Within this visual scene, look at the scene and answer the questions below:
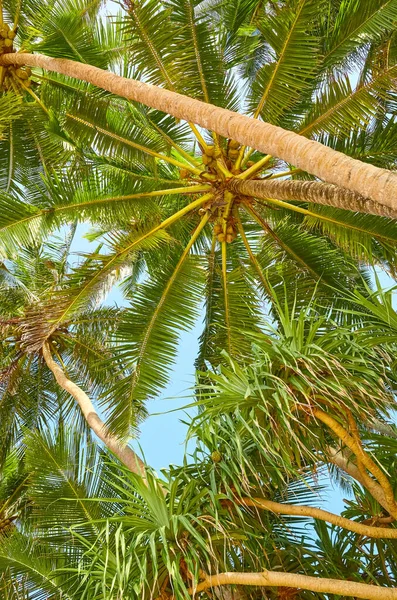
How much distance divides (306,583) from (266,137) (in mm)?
2558

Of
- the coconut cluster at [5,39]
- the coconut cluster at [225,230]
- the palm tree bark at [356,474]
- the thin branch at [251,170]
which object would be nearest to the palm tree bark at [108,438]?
the palm tree bark at [356,474]

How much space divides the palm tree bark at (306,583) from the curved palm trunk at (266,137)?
1948 millimetres

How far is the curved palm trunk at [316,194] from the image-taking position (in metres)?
3.93

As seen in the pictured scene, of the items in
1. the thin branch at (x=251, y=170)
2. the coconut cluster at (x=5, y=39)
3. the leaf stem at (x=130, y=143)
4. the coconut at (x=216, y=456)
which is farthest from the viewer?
the coconut cluster at (x=5, y=39)

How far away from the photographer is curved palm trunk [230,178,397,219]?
3928 millimetres

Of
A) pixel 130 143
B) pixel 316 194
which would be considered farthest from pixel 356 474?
pixel 130 143

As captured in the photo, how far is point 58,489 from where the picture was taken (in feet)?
20.8

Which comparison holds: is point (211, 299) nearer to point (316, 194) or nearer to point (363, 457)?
point (316, 194)

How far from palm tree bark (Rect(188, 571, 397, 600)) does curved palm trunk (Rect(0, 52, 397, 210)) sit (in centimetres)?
195

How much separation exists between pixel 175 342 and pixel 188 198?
5.57 ft

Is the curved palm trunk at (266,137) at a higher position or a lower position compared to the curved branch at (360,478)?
higher

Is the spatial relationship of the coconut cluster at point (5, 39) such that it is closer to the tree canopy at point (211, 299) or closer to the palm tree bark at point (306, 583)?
the tree canopy at point (211, 299)

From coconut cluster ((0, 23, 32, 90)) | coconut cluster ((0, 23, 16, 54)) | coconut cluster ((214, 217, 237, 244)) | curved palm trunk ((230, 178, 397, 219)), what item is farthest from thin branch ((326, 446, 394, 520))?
coconut cluster ((0, 23, 16, 54))

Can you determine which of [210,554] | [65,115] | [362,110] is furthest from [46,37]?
[210,554]
